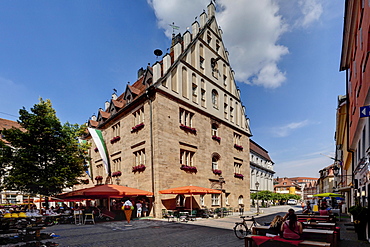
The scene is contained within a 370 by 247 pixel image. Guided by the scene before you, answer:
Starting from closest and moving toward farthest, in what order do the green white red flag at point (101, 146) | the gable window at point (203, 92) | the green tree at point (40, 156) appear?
the green tree at point (40, 156) < the gable window at point (203, 92) < the green white red flag at point (101, 146)

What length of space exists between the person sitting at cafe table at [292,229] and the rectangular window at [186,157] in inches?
611

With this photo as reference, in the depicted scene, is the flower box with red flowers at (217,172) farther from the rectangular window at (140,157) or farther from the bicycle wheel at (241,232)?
the bicycle wheel at (241,232)

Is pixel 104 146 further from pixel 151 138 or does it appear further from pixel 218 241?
pixel 218 241

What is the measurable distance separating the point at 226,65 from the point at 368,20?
21.9 meters

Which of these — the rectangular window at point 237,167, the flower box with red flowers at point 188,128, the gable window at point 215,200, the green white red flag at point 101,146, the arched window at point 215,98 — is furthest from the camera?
the rectangular window at point 237,167

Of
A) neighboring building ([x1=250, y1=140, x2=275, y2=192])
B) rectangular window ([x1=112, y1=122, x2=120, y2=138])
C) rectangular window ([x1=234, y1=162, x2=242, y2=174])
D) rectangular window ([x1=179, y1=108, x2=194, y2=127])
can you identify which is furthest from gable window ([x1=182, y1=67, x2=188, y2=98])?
neighboring building ([x1=250, y1=140, x2=275, y2=192])

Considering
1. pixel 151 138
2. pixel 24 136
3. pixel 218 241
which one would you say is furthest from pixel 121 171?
pixel 218 241

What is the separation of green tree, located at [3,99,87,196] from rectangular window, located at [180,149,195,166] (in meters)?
9.43

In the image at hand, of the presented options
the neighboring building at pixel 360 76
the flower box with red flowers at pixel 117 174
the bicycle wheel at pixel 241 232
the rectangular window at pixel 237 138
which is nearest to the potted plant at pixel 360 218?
the neighboring building at pixel 360 76

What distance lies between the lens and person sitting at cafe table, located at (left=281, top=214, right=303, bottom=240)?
6899mm

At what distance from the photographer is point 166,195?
20297mm

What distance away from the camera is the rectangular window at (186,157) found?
22.5 metres

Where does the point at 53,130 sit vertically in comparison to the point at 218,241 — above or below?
above

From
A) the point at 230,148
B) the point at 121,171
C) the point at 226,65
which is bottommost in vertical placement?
the point at 121,171
